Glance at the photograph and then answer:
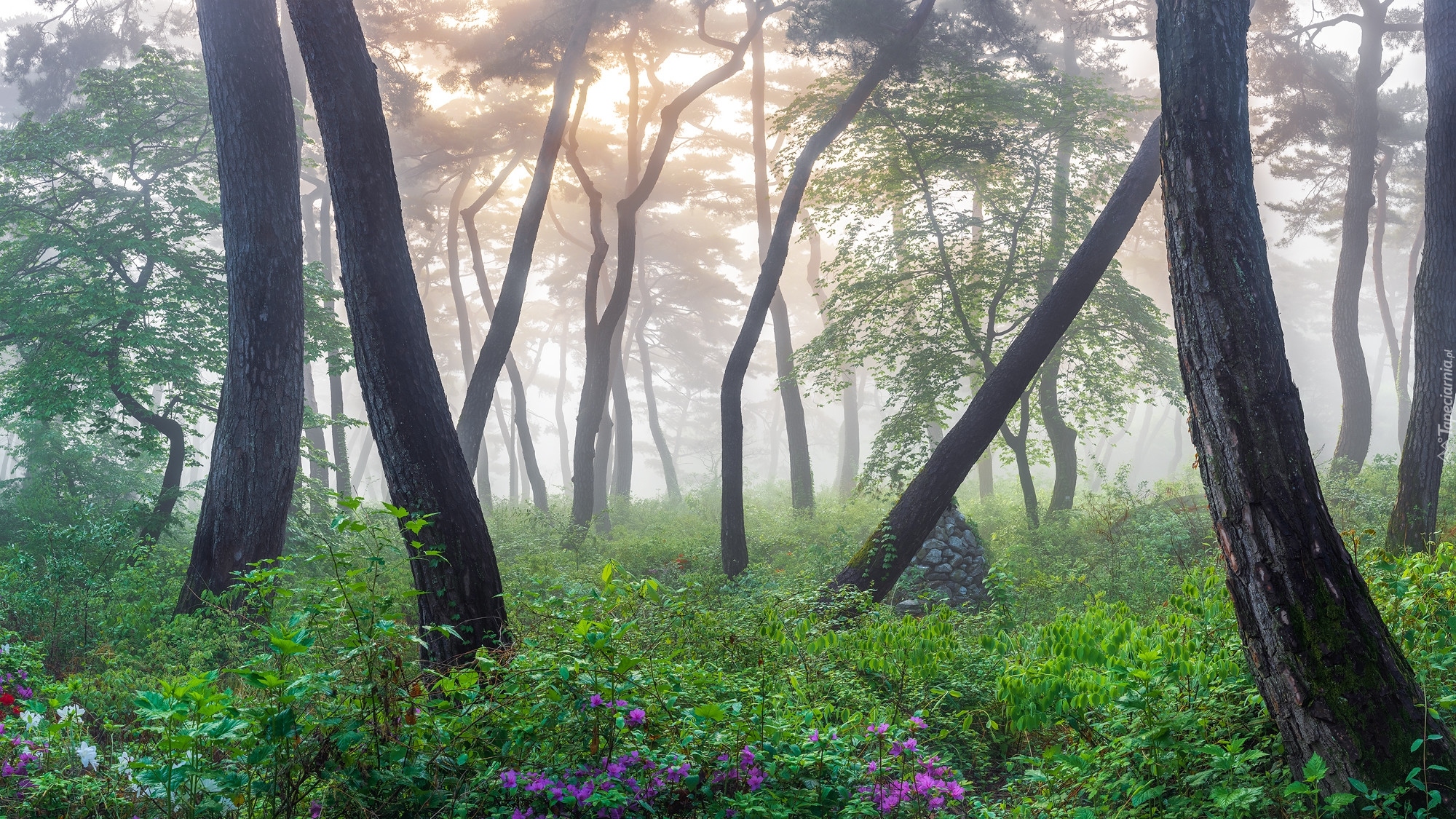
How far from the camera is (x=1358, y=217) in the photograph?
47.3 ft

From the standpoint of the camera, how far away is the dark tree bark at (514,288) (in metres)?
10.4

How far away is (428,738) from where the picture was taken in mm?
2783

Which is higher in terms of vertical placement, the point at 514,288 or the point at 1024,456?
the point at 514,288

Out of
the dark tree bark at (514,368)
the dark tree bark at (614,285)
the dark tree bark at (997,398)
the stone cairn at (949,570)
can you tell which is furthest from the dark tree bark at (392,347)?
the dark tree bark at (514,368)

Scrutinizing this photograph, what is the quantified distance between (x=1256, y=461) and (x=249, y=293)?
7239 millimetres

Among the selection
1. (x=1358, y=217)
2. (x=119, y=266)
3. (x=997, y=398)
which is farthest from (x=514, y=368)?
(x=1358, y=217)

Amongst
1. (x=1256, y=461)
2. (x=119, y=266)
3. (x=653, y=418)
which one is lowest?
(x=1256, y=461)

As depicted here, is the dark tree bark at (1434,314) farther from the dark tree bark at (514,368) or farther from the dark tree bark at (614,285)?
the dark tree bark at (514,368)

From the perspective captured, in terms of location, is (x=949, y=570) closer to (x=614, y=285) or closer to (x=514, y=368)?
(x=614, y=285)

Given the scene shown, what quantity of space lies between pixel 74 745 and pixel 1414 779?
4.88 m

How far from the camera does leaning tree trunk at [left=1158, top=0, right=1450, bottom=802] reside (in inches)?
111

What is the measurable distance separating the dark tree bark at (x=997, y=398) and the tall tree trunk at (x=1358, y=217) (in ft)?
31.7

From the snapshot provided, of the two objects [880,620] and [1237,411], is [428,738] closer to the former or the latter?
[1237,411]

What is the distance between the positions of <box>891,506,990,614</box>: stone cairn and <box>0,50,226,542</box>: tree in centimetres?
810
